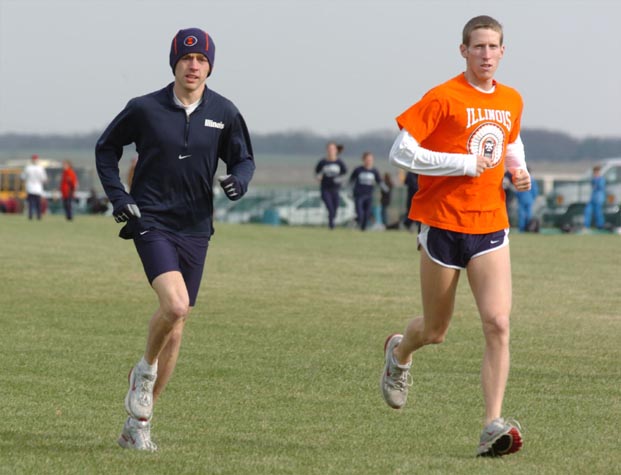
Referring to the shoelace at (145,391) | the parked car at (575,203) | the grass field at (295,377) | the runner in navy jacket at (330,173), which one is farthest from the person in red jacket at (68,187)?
the shoelace at (145,391)

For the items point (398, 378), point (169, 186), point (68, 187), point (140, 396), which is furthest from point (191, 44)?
point (68, 187)

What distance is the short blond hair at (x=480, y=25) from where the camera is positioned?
7.11 metres

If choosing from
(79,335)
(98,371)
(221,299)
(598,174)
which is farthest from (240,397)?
(598,174)

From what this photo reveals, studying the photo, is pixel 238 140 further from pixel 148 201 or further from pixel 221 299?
pixel 221 299

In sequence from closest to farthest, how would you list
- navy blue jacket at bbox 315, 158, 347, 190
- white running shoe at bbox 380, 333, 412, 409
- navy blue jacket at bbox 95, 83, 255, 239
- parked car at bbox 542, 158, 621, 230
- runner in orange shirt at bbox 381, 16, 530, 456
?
runner in orange shirt at bbox 381, 16, 530, 456
navy blue jacket at bbox 95, 83, 255, 239
white running shoe at bbox 380, 333, 412, 409
navy blue jacket at bbox 315, 158, 347, 190
parked car at bbox 542, 158, 621, 230

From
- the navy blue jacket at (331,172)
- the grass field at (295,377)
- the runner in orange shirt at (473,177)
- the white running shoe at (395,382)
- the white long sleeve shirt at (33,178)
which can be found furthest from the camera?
the white long sleeve shirt at (33,178)

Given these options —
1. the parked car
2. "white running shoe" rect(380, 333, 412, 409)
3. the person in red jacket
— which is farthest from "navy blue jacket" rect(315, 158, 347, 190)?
A: "white running shoe" rect(380, 333, 412, 409)

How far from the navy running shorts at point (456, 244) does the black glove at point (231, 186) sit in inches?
39.4

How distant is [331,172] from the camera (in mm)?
35656

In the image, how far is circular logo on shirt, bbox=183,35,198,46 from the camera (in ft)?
23.2

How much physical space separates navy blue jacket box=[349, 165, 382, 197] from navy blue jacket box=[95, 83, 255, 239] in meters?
28.9

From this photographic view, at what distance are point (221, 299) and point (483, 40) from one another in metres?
9.36

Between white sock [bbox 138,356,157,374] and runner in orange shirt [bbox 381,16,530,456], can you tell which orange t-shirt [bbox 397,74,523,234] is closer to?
runner in orange shirt [bbox 381,16,530,456]

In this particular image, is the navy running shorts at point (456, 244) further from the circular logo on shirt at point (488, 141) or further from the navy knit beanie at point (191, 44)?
the navy knit beanie at point (191, 44)
